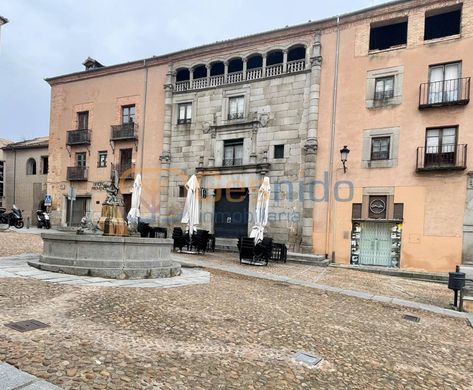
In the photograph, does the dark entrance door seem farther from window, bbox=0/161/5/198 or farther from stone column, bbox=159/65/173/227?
window, bbox=0/161/5/198

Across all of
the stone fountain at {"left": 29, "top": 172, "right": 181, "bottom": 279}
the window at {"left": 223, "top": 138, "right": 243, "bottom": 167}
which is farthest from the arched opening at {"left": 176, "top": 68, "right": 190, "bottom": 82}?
the stone fountain at {"left": 29, "top": 172, "right": 181, "bottom": 279}

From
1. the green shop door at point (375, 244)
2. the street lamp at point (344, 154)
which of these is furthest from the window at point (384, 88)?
the green shop door at point (375, 244)

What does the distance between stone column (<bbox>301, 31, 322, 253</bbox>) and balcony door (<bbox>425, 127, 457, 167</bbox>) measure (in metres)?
4.92

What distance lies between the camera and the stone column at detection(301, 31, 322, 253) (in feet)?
54.8

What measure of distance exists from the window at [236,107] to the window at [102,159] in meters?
9.06

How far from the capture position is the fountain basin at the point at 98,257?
302 inches

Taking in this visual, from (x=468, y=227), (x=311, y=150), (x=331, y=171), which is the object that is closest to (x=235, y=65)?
(x=311, y=150)

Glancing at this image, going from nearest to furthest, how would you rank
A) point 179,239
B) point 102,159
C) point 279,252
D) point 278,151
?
point 179,239
point 279,252
point 278,151
point 102,159

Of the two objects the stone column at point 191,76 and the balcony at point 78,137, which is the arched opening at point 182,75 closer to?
the stone column at point 191,76

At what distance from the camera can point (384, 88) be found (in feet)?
52.3

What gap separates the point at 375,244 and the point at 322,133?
5910mm

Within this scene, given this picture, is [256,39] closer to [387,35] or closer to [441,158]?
[387,35]

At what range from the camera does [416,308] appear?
8.07m

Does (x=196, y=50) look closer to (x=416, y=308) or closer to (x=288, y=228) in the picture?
(x=288, y=228)
